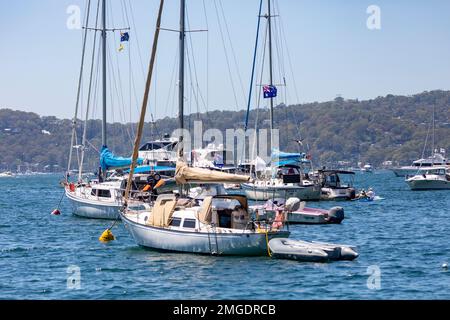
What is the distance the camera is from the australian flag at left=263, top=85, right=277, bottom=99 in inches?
3204

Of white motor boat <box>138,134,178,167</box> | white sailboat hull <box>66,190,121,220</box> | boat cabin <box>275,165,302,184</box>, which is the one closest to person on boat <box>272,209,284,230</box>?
white sailboat hull <box>66,190,121,220</box>

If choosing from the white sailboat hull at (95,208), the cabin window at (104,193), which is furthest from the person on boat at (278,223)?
the cabin window at (104,193)

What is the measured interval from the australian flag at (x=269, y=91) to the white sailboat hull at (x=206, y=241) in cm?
4213

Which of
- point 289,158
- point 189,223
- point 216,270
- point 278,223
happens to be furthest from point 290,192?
point 216,270

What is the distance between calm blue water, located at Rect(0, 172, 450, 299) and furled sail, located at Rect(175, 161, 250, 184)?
3.52 metres

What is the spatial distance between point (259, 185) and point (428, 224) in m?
22.8

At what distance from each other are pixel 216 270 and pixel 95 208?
81.7 feet

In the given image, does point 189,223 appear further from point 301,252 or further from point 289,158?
point 289,158

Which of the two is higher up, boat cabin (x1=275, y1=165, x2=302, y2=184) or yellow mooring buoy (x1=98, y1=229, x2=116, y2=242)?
boat cabin (x1=275, y1=165, x2=302, y2=184)

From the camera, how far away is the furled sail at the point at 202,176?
39469mm

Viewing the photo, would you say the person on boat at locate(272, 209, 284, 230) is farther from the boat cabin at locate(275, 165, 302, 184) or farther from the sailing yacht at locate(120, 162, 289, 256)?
the boat cabin at locate(275, 165, 302, 184)
